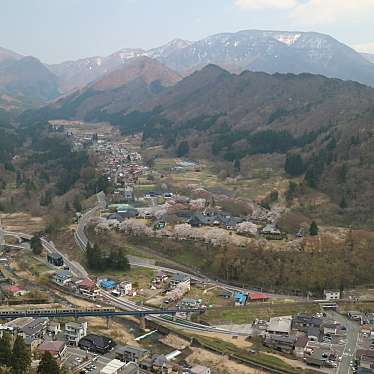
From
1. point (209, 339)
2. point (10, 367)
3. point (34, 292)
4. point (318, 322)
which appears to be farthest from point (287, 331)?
point (34, 292)

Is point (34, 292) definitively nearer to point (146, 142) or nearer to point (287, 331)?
point (287, 331)

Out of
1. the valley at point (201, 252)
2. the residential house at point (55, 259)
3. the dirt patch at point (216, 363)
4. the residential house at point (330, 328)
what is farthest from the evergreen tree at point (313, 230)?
the residential house at point (55, 259)

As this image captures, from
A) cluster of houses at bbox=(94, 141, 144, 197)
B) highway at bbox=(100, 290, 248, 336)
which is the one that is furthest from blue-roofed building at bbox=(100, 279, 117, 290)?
cluster of houses at bbox=(94, 141, 144, 197)

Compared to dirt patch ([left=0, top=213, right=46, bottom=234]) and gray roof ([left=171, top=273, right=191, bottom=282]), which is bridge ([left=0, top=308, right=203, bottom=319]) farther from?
dirt patch ([left=0, top=213, right=46, bottom=234])

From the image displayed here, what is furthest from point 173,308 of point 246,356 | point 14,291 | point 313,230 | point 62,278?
point 313,230

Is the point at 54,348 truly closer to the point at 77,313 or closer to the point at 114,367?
the point at 114,367

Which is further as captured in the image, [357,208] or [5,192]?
[5,192]

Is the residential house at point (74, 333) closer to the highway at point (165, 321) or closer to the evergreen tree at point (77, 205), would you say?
the highway at point (165, 321)
